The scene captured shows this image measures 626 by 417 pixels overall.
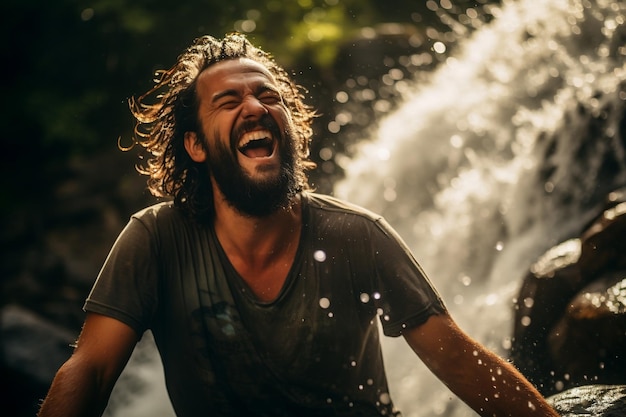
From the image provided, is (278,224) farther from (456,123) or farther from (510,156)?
(456,123)

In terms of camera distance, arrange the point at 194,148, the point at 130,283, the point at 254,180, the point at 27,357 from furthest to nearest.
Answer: the point at 27,357 < the point at 194,148 < the point at 254,180 < the point at 130,283

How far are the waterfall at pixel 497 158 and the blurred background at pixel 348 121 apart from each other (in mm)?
24

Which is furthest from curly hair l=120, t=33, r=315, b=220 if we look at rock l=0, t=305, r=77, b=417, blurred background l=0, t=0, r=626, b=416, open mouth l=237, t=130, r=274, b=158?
rock l=0, t=305, r=77, b=417

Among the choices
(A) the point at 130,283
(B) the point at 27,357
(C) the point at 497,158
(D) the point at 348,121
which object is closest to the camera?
(A) the point at 130,283

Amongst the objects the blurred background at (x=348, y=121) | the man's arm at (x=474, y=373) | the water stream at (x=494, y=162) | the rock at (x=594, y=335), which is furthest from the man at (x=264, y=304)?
the blurred background at (x=348, y=121)

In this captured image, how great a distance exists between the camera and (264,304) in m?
2.47

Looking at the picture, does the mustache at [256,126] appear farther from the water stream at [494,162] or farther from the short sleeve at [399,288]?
the water stream at [494,162]

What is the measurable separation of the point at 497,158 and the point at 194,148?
15.4 ft

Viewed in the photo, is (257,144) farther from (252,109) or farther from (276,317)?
(276,317)

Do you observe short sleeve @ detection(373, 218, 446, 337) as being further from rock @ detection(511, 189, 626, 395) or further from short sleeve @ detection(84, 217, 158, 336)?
rock @ detection(511, 189, 626, 395)

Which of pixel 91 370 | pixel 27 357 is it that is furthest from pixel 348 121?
pixel 91 370

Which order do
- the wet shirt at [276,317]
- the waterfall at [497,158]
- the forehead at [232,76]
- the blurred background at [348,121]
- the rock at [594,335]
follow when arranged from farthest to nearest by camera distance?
the blurred background at [348,121] → the waterfall at [497,158] → the rock at [594,335] → the forehead at [232,76] → the wet shirt at [276,317]

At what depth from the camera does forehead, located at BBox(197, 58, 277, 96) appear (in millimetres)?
2793

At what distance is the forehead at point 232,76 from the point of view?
2.79 meters
